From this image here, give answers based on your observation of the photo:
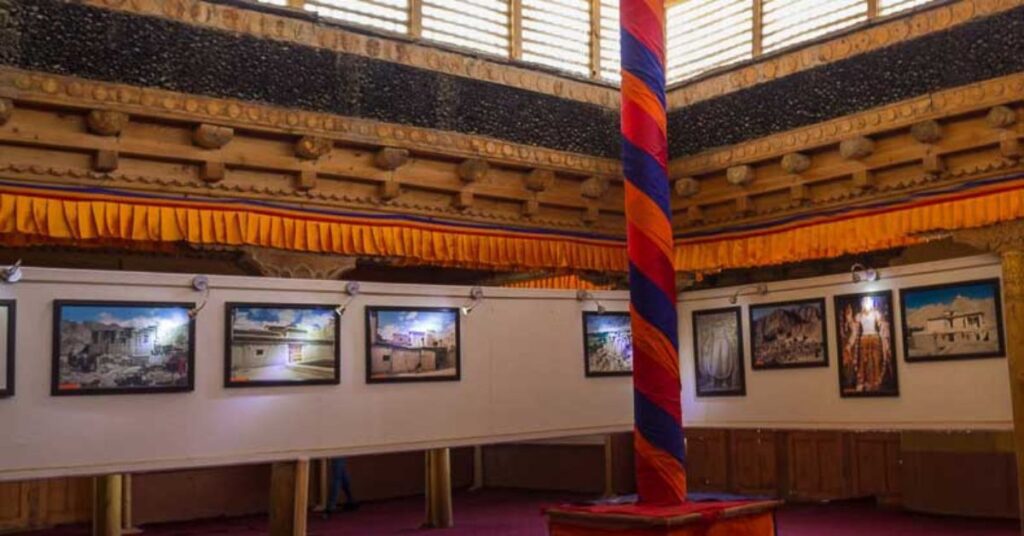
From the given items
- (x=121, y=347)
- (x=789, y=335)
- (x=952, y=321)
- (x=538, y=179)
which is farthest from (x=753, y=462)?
(x=121, y=347)

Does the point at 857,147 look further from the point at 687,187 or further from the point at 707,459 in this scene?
the point at 707,459

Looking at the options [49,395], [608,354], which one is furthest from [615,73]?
[49,395]

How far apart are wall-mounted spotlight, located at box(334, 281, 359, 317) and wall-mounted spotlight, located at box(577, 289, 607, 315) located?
2.12 m

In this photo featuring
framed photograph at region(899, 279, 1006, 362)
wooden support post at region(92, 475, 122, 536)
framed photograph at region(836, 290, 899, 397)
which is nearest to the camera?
framed photograph at region(899, 279, 1006, 362)

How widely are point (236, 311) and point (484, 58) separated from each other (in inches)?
136

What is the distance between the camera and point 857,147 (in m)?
8.29

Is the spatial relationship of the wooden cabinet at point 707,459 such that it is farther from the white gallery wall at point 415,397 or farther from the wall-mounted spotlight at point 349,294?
the wall-mounted spotlight at point 349,294

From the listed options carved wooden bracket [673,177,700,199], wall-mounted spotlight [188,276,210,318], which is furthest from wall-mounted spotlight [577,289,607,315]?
wall-mounted spotlight [188,276,210,318]

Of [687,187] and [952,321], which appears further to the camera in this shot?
[687,187]

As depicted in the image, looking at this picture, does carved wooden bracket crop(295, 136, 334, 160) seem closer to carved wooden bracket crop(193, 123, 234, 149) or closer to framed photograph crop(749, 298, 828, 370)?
carved wooden bracket crop(193, 123, 234, 149)

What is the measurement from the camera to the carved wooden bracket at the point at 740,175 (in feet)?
30.1

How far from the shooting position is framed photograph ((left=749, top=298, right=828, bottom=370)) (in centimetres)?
837

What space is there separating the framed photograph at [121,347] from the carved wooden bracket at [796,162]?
5.07m

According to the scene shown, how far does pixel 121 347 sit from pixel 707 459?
8.49 meters
